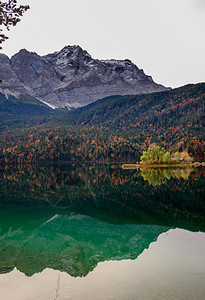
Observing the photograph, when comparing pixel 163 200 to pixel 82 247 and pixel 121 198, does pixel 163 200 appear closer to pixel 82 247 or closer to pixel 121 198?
pixel 121 198

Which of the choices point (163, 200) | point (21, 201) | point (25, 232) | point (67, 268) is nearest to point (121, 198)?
point (163, 200)

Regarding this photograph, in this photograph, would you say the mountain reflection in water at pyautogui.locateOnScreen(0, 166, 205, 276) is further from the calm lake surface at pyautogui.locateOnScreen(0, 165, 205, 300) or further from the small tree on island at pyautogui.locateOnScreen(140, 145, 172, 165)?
the small tree on island at pyautogui.locateOnScreen(140, 145, 172, 165)

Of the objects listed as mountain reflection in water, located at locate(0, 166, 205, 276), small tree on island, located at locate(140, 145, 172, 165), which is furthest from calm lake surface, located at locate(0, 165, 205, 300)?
small tree on island, located at locate(140, 145, 172, 165)

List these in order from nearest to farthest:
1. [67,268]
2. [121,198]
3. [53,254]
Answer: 1. [67,268]
2. [53,254]
3. [121,198]

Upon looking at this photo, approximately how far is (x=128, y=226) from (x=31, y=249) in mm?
10955

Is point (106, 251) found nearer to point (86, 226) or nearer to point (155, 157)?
point (86, 226)

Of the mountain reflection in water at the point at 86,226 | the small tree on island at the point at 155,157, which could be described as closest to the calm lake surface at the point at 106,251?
the mountain reflection in water at the point at 86,226

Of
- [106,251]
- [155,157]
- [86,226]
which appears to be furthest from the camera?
[155,157]

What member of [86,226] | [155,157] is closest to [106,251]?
[86,226]

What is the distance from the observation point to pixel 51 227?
3209 cm

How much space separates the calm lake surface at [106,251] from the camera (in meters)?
15.6

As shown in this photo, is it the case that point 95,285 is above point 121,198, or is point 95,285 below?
above

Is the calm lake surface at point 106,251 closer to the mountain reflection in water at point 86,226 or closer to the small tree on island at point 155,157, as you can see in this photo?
the mountain reflection in water at point 86,226

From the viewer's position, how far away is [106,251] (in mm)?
22781
